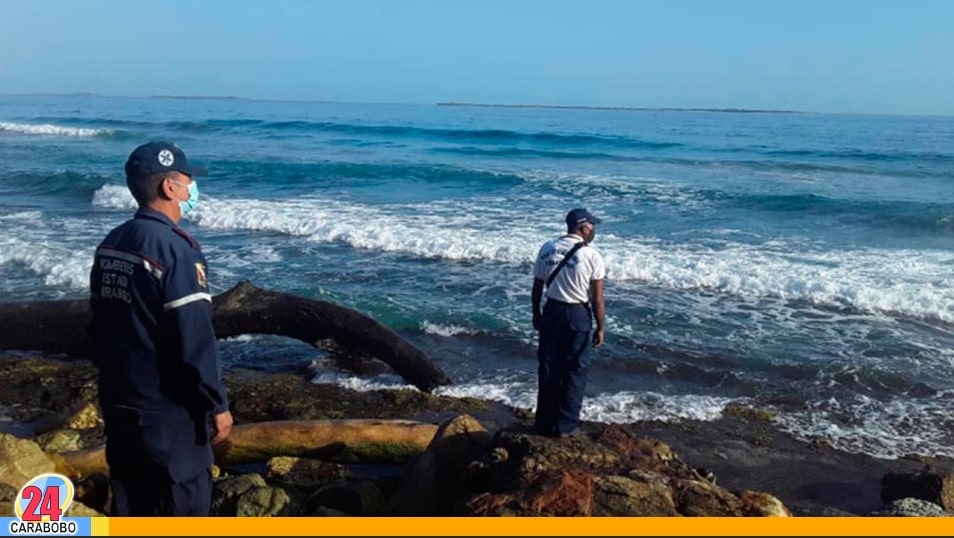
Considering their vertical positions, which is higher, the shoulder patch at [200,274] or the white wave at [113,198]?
the shoulder patch at [200,274]

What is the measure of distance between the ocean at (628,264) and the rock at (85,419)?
2.19 m

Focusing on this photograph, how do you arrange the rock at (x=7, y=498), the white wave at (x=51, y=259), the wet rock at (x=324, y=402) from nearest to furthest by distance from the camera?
the rock at (x=7, y=498) < the wet rock at (x=324, y=402) < the white wave at (x=51, y=259)

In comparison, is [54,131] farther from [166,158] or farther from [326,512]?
[166,158]

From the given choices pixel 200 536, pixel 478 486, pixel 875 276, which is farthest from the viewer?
pixel 875 276

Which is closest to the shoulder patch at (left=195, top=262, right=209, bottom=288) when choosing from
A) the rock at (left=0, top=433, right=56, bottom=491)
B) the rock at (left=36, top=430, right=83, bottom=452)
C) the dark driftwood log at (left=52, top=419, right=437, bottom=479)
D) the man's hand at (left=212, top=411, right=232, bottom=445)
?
the man's hand at (left=212, top=411, right=232, bottom=445)

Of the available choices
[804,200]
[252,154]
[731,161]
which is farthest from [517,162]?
[804,200]

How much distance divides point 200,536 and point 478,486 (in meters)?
1.69

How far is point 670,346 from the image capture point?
9320 mm

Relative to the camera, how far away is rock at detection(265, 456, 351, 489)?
17.6 ft

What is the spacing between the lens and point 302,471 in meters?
5.46

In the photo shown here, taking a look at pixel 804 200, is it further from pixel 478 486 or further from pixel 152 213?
pixel 152 213

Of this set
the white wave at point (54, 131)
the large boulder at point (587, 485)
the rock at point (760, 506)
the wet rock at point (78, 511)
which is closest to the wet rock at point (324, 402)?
the large boulder at point (587, 485)

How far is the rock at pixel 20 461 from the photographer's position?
4590mm

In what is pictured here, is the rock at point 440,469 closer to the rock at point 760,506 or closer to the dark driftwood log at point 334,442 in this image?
the dark driftwood log at point 334,442
